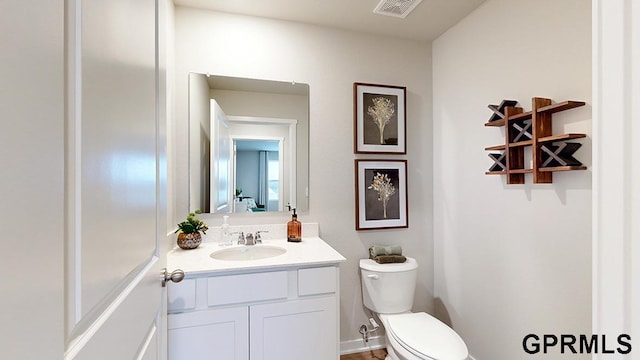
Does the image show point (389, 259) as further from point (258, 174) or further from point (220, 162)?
point (220, 162)

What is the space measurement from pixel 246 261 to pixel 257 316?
0.90 ft

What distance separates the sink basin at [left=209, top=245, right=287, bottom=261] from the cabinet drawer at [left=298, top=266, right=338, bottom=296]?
30 cm

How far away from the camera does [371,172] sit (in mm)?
2172

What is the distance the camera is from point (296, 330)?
1.45m

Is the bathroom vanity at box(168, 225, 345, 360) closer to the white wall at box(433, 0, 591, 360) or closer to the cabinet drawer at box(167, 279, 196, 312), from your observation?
the cabinet drawer at box(167, 279, 196, 312)

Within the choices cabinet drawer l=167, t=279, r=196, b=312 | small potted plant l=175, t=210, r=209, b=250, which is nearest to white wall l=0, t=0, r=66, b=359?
cabinet drawer l=167, t=279, r=196, b=312

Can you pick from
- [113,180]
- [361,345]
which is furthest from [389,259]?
[113,180]

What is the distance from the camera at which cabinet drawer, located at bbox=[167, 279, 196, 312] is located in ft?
4.25

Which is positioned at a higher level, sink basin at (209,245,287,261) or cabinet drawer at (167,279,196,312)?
sink basin at (209,245,287,261)

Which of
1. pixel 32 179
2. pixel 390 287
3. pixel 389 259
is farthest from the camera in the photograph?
pixel 389 259

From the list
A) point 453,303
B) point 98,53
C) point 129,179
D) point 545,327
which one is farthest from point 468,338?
point 98,53

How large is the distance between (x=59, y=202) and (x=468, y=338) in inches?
91.5

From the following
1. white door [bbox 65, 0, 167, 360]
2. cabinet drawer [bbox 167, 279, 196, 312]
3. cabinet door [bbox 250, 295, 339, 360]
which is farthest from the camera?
cabinet door [bbox 250, 295, 339, 360]

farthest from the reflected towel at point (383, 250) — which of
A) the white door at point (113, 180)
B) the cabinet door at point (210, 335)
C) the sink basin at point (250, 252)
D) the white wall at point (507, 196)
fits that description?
the white door at point (113, 180)
